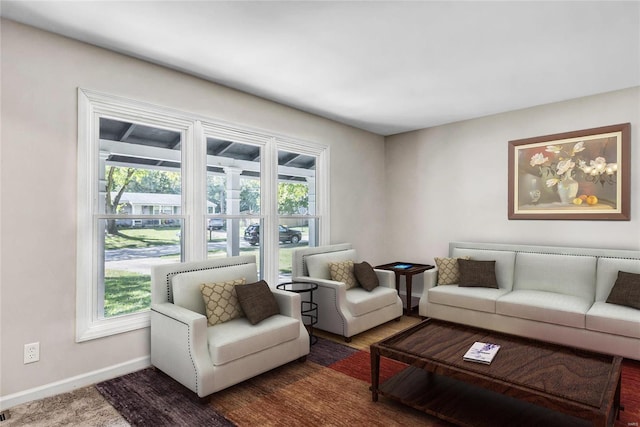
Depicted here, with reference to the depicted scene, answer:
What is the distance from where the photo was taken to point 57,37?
2.65m

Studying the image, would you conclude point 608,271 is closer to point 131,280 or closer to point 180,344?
point 180,344

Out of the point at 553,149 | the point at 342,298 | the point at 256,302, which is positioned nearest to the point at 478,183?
the point at 553,149

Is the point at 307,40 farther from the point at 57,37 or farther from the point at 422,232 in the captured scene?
the point at 422,232

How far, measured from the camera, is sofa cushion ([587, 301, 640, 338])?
9.91 ft

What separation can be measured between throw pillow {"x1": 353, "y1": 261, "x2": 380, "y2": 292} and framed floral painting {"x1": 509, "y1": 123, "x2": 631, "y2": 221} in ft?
6.24

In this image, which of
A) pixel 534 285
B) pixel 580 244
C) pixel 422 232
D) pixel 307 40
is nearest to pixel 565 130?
pixel 580 244

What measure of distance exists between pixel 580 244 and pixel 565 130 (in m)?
1.30

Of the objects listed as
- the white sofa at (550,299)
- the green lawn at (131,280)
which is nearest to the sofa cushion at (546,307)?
the white sofa at (550,299)

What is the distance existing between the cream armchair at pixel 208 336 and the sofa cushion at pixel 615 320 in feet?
8.46

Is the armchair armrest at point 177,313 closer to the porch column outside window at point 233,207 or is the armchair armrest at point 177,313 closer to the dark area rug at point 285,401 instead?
the dark area rug at point 285,401

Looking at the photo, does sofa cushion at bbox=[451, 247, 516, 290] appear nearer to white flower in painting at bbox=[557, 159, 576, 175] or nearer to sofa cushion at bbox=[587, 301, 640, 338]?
sofa cushion at bbox=[587, 301, 640, 338]

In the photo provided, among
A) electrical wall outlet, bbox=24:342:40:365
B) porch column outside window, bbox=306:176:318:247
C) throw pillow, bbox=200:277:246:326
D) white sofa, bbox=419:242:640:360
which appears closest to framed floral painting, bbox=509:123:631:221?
white sofa, bbox=419:242:640:360

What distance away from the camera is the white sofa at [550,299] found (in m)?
3.15

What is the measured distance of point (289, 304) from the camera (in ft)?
10.3
